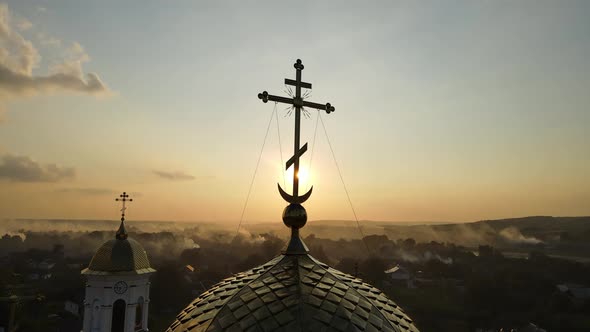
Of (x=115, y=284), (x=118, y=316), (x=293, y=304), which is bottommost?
(x=118, y=316)

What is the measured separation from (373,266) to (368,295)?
144ft

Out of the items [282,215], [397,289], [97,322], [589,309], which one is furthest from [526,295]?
[282,215]

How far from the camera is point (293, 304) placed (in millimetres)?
4922

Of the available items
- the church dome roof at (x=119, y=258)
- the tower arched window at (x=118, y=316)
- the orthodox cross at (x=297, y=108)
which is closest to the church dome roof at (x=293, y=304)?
the orthodox cross at (x=297, y=108)

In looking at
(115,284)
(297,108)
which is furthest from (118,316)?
(297,108)

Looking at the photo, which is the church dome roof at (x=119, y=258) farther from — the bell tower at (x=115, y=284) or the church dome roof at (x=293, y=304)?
the church dome roof at (x=293, y=304)

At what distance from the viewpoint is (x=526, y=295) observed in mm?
39094

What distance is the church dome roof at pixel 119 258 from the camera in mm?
15219

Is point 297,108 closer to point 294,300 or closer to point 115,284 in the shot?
point 294,300

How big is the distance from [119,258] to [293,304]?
12.7 m

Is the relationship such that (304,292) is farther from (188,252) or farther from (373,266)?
(188,252)

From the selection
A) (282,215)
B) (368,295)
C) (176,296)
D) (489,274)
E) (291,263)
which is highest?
(282,215)

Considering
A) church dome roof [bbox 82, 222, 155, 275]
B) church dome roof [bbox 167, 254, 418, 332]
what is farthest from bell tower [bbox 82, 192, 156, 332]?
church dome roof [bbox 167, 254, 418, 332]

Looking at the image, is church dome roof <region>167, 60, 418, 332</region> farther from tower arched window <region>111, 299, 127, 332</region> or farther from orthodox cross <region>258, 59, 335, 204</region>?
tower arched window <region>111, 299, 127, 332</region>
